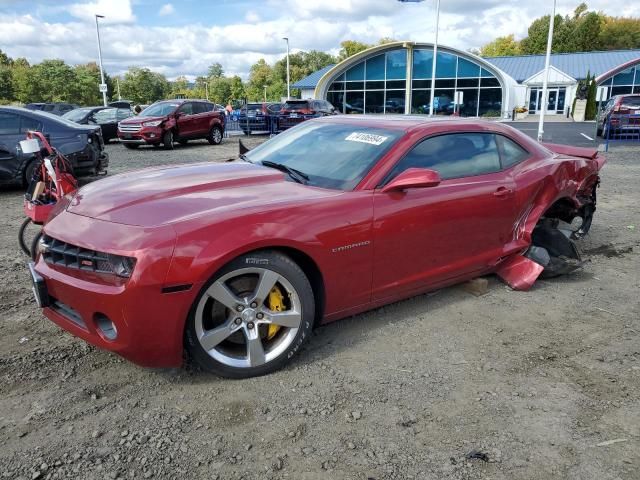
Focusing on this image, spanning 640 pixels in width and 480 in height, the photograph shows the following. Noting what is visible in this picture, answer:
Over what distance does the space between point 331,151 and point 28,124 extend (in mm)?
7134

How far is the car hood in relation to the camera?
114 inches

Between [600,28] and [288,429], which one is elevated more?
[600,28]

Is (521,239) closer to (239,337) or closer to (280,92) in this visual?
(239,337)

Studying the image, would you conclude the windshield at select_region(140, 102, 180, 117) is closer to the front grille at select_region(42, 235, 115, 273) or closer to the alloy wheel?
the front grille at select_region(42, 235, 115, 273)

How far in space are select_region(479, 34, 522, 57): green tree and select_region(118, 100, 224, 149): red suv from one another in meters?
76.0

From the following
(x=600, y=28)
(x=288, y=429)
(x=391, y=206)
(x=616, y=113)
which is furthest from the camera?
(x=600, y=28)

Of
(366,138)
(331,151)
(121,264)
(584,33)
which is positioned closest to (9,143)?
(331,151)

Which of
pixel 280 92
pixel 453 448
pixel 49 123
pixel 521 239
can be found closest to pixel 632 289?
pixel 521 239

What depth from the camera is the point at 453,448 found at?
8.19 ft

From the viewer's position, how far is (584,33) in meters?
72.8

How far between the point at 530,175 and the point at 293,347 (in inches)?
103

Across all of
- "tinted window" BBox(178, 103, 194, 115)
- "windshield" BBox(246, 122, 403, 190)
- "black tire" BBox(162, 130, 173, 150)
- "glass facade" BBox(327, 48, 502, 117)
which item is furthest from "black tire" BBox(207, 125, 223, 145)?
"glass facade" BBox(327, 48, 502, 117)

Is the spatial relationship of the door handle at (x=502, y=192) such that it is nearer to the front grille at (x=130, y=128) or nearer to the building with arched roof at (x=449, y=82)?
the front grille at (x=130, y=128)

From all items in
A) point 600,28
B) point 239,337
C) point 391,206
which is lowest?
point 239,337
